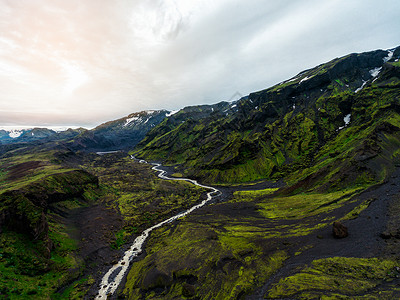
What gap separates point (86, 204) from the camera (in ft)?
308

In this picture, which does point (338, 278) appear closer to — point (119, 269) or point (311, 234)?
point (311, 234)

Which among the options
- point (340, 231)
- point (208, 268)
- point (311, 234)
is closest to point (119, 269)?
point (208, 268)

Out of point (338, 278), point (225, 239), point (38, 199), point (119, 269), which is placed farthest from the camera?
point (38, 199)

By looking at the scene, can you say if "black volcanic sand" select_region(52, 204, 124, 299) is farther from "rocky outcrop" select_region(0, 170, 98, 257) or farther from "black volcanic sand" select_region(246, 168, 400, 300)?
"black volcanic sand" select_region(246, 168, 400, 300)

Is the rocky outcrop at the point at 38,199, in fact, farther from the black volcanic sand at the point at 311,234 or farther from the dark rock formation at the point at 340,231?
the dark rock formation at the point at 340,231

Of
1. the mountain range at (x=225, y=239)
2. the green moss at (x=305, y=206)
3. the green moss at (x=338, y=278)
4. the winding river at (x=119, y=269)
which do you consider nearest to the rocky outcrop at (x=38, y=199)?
the mountain range at (x=225, y=239)

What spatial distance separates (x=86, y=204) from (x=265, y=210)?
3473 inches

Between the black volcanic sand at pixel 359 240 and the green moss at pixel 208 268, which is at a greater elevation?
the green moss at pixel 208 268

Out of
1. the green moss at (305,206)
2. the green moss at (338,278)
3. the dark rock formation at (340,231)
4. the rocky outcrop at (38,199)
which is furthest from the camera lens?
the green moss at (305,206)

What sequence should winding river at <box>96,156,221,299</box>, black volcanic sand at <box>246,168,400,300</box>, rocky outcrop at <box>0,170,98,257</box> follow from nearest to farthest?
black volcanic sand at <box>246,168,400,300</box> < winding river at <box>96,156,221,299</box> < rocky outcrop at <box>0,170,98,257</box>

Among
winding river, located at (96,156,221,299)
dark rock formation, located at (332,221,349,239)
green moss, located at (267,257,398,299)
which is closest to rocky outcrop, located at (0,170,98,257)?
Result: winding river, located at (96,156,221,299)

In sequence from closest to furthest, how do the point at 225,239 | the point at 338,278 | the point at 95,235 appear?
the point at 338,278, the point at 225,239, the point at 95,235

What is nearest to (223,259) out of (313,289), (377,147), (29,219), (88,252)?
(313,289)

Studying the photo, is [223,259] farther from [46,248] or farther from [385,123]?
[385,123]
